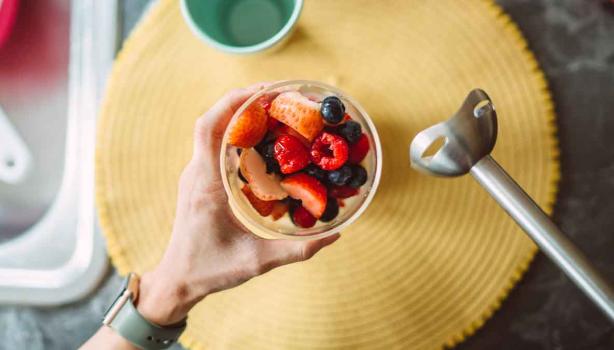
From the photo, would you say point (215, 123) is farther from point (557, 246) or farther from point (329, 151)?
point (557, 246)

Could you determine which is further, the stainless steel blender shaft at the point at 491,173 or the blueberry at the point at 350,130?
the blueberry at the point at 350,130

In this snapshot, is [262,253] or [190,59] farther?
[190,59]

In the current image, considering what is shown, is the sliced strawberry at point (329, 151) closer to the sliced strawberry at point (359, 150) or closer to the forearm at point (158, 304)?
the sliced strawberry at point (359, 150)

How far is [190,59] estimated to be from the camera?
2.72 feet

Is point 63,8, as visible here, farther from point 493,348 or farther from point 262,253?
point 493,348

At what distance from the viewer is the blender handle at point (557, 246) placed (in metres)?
0.54

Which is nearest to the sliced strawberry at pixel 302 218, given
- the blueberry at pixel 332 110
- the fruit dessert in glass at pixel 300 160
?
the fruit dessert in glass at pixel 300 160

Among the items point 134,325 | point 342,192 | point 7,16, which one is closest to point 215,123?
point 342,192

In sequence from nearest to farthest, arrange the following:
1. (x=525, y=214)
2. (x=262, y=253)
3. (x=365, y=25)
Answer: (x=525, y=214) < (x=262, y=253) < (x=365, y=25)

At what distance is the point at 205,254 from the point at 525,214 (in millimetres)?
364

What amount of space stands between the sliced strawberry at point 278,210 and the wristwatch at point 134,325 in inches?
8.2

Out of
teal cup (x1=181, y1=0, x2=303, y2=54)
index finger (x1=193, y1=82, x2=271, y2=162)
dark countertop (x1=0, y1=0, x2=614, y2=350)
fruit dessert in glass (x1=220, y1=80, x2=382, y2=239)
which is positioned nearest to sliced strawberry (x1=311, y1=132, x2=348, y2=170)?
fruit dessert in glass (x1=220, y1=80, x2=382, y2=239)

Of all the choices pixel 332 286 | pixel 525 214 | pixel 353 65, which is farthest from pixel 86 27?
pixel 525 214

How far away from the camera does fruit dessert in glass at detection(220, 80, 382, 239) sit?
63 centimetres
